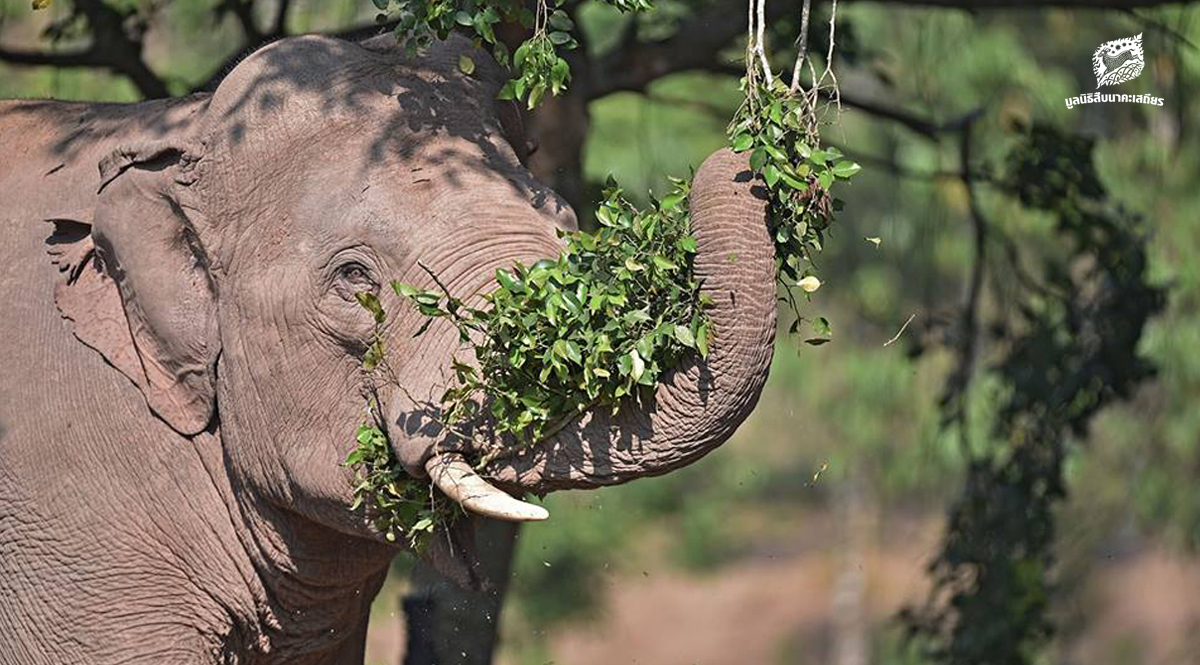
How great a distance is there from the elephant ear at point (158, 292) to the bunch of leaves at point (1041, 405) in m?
3.50

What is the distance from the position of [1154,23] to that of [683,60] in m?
1.50

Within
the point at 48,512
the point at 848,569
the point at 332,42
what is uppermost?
the point at 332,42

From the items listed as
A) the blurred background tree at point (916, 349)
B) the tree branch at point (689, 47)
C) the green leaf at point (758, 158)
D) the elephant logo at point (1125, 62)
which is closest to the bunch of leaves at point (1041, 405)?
the blurred background tree at point (916, 349)

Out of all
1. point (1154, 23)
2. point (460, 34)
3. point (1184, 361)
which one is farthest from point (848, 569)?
point (460, 34)

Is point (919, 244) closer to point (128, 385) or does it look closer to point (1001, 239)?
point (1001, 239)

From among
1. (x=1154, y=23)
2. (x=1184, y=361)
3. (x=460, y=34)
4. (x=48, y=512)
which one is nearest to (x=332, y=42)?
(x=460, y=34)

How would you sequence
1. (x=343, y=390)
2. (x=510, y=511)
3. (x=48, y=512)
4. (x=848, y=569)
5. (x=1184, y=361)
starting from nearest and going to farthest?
(x=510, y=511) → (x=343, y=390) → (x=48, y=512) → (x=1184, y=361) → (x=848, y=569)

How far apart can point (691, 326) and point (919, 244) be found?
474 cm

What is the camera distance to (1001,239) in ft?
26.6

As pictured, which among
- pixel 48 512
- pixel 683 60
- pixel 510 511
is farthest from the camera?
pixel 683 60

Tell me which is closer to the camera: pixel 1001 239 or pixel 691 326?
pixel 691 326

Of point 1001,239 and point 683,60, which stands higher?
point 683,60

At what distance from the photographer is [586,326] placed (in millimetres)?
A: 3830

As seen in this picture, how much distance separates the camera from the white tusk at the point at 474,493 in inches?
149
